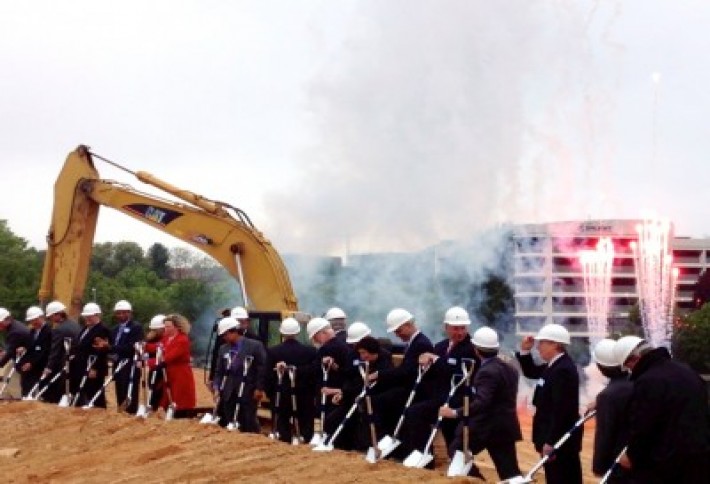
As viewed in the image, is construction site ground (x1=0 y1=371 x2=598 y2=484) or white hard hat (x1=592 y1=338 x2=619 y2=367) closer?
white hard hat (x1=592 y1=338 x2=619 y2=367)

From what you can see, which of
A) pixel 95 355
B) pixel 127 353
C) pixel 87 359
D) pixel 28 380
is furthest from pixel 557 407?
pixel 28 380

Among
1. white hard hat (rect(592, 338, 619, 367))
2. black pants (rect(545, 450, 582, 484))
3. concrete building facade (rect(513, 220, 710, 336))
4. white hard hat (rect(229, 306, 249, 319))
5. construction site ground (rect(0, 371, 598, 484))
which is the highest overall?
concrete building facade (rect(513, 220, 710, 336))

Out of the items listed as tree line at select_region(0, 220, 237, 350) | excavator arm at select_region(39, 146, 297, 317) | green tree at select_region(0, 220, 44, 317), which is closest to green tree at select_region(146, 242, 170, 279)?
tree line at select_region(0, 220, 237, 350)

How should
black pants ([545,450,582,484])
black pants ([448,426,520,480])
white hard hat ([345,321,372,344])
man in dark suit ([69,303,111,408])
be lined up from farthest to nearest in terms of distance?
man in dark suit ([69,303,111,408]), white hard hat ([345,321,372,344]), black pants ([448,426,520,480]), black pants ([545,450,582,484])

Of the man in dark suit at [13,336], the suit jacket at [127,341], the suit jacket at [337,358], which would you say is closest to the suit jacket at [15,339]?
the man in dark suit at [13,336]

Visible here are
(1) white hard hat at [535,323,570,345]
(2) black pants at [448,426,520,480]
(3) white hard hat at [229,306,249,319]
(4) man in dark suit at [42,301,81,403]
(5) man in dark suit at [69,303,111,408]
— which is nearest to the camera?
(1) white hard hat at [535,323,570,345]

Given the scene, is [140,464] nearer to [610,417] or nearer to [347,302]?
[610,417]

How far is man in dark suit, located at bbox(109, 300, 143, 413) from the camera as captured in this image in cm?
2027

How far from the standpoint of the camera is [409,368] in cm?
1416

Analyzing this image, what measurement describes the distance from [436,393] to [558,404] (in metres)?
2.65

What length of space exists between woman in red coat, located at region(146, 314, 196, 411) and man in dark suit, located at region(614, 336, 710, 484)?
10367 mm

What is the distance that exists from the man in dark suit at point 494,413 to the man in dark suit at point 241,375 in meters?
5.25

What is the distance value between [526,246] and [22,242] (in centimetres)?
3669

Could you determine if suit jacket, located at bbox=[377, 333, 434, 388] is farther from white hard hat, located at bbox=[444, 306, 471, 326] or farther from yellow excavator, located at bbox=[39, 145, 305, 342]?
yellow excavator, located at bbox=[39, 145, 305, 342]
